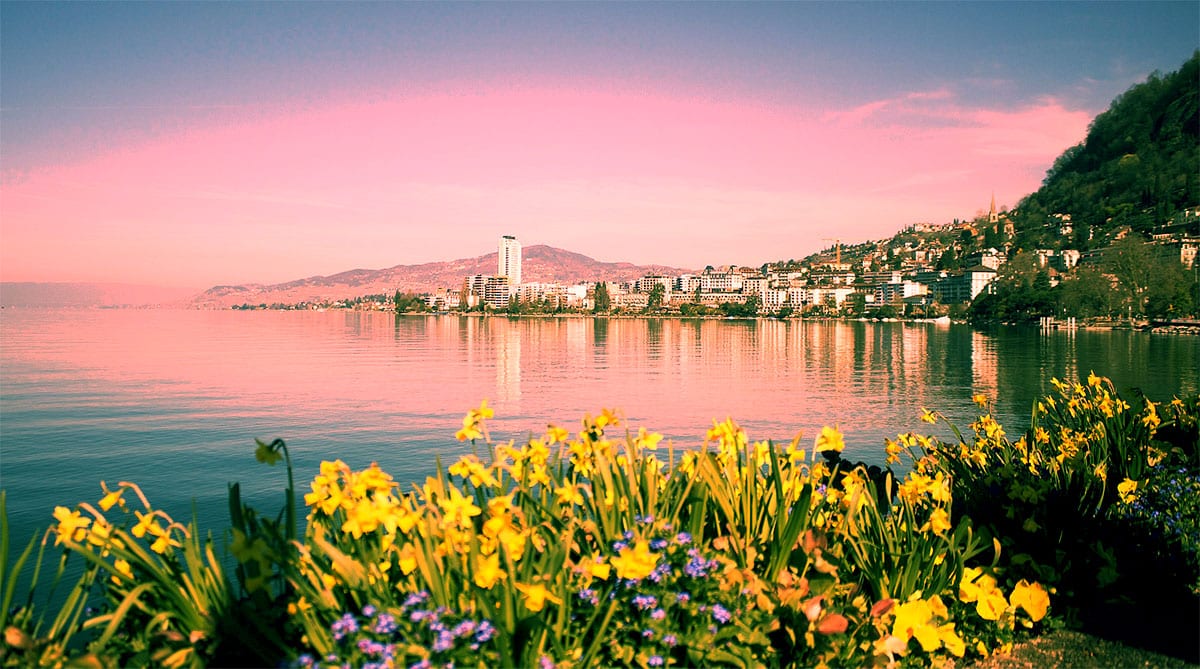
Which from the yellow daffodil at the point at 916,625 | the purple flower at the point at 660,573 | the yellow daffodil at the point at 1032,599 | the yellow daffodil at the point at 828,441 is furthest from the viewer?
the yellow daffodil at the point at 828,441

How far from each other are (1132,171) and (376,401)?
17489 cm

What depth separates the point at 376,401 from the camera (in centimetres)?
2002

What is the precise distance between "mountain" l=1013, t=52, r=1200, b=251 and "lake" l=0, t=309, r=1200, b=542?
4923 inches

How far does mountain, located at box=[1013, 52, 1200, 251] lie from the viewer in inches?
5492

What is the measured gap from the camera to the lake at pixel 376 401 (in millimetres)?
11344

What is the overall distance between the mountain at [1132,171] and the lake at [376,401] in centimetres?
12506

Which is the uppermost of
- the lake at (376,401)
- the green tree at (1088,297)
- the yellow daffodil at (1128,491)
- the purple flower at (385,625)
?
the green tree at (1088,297)

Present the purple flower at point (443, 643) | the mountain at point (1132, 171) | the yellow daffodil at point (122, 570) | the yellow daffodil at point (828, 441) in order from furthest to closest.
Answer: the mountain at point (1132, 171) < the yellow daffodil at point (828, 441) < the yellow daffodil at point (122, 570) < the purple flower at point (443, 643)

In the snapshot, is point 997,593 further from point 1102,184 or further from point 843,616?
point 1102,184

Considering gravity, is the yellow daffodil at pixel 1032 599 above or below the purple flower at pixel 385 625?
below

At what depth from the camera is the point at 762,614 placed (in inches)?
105

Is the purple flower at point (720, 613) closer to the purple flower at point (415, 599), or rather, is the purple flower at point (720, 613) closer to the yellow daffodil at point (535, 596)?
the yellow daffodil at point (535, 596)

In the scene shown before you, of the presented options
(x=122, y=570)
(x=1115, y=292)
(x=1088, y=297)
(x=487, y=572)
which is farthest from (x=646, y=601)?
(x=1115, y=292)

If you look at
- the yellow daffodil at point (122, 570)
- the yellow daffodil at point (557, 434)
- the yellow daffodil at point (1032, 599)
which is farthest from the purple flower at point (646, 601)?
the yellow daffodil at point (1032, 599)
